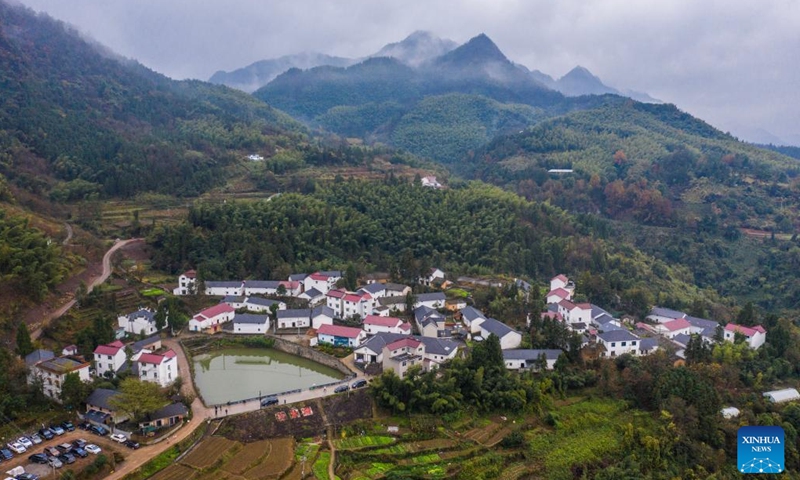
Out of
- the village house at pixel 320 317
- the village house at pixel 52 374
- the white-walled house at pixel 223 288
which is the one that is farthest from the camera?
the white-walled house at pixel 223 288

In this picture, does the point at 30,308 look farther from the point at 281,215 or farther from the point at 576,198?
the point at 576,198

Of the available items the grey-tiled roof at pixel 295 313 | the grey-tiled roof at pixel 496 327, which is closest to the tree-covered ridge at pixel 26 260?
the grey-tiled roof at pixel 295 313

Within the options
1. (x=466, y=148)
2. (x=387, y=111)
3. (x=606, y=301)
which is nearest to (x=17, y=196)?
(x=606, y=301)

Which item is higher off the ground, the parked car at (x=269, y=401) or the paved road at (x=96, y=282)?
the paved road at (x=96, y=282)

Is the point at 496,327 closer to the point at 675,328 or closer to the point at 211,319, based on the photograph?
the point at 675,328

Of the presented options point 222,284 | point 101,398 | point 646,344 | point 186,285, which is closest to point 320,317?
point 222,284

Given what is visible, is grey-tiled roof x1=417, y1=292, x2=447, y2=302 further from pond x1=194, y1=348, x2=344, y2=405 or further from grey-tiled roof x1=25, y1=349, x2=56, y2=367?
grey-tiled roof x1=25, y1=349, x2=56, y2=367

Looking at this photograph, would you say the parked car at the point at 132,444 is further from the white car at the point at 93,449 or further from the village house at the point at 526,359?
the village house at the point at 526,359

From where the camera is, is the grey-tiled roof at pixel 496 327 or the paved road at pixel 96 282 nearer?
the paved road at pixel 96 282
